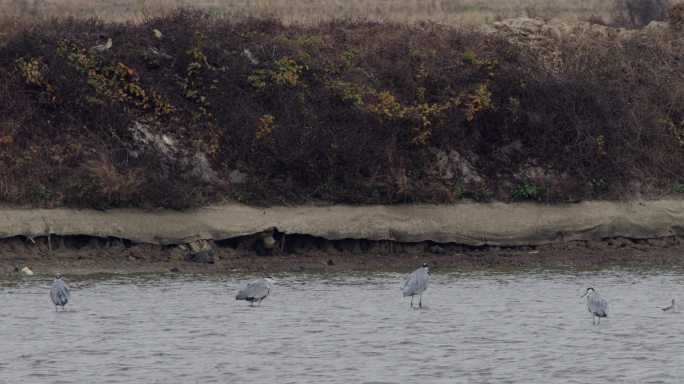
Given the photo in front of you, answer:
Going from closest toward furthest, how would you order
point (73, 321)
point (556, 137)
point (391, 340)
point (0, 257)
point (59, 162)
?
point (391, 340), point (73, 321), point (0, 257), point (59, 162), point (556, 137)

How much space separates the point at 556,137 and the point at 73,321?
41.5 ft

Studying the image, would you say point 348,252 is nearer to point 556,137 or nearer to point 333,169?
point 333,169

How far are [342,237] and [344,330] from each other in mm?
6786

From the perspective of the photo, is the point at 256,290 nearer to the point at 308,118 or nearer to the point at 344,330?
the point at 344,330

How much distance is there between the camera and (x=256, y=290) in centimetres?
2002

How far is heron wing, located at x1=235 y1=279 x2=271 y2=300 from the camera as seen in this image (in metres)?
20.0

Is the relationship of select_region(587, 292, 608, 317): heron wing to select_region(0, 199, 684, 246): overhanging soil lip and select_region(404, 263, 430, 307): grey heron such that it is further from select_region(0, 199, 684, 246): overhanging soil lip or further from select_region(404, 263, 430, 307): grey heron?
select_region(0, 199, 684, 246): overhanging soil lip

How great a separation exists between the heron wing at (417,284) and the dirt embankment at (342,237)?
15.8ft

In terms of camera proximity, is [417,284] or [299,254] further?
[299,254]

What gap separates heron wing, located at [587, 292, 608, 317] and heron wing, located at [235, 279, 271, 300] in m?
4.77

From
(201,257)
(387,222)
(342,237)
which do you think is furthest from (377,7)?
(201,257)

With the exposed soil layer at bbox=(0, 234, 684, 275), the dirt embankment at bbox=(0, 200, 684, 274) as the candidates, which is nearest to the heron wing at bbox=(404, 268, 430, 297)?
the exposed soil layer at bbox=(0, 234, 684, 275)

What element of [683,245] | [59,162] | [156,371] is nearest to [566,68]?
[683,245]

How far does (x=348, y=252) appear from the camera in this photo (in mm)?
25359
